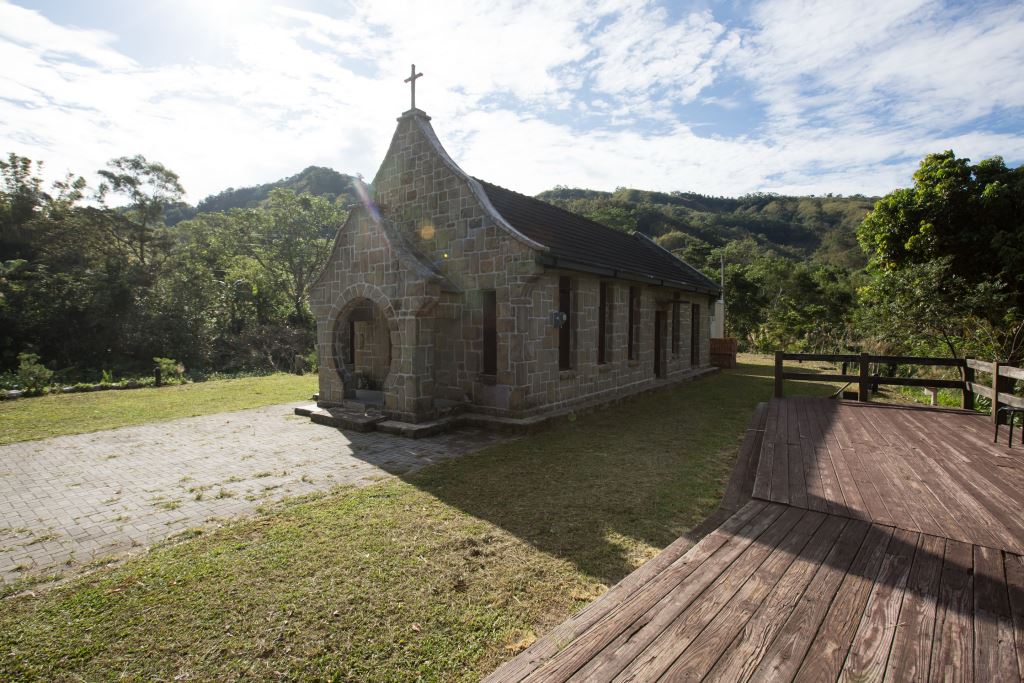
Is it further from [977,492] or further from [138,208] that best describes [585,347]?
[138,208]

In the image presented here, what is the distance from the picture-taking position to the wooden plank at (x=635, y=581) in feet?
8.16

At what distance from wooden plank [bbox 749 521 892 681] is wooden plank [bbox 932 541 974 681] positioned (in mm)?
376

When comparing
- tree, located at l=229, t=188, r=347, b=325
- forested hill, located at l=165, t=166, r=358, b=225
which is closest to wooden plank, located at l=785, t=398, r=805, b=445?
tree, located at l=229, t=188, r=347, b=325

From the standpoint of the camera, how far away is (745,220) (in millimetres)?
77812

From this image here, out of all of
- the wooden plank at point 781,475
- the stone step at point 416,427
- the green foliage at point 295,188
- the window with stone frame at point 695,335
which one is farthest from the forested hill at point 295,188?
the wooden plank at point 781,475

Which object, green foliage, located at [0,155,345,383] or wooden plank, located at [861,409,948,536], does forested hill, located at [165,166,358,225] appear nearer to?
green foliage, located at [0,155,345,383]

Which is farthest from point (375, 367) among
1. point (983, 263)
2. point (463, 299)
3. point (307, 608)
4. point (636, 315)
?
point (983, 263)

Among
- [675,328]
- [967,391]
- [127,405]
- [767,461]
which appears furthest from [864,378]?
[127,405]

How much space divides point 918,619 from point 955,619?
22cm

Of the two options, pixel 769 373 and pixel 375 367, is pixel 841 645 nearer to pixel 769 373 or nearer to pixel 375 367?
pixel 375 367

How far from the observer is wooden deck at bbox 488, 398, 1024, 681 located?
2352 millimetres

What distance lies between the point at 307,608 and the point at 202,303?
24599 millimetres

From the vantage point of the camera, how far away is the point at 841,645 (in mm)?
2473

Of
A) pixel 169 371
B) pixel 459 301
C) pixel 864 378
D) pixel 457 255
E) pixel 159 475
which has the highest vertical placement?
pixel 457 255
